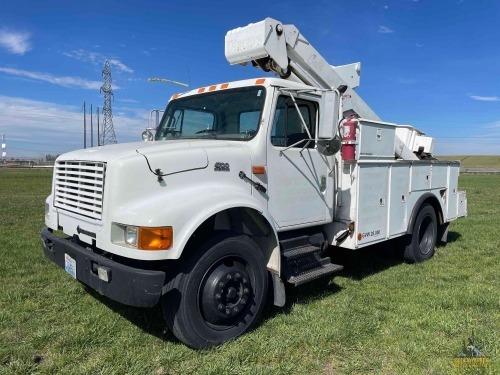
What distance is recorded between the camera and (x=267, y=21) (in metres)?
5.00

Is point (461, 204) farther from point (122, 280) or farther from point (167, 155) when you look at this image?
point (122, 280)

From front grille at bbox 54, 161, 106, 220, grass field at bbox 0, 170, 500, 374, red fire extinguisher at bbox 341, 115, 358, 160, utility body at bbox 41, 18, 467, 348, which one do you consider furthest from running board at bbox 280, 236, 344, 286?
front grille at bbox 54, 161, 106, 220

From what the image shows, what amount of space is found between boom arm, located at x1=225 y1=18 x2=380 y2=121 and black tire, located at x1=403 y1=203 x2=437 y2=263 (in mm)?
2181

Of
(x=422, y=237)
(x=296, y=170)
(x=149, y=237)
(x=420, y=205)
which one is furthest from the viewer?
(x=422, y=237)

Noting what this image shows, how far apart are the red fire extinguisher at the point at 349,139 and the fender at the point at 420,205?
1.89 m

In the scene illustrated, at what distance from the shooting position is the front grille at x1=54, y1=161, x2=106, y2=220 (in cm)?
366

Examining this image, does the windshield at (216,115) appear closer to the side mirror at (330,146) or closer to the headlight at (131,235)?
the side mirror at (330,146)

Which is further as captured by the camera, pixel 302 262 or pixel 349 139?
pixel 349 139

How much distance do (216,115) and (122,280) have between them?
2184mm

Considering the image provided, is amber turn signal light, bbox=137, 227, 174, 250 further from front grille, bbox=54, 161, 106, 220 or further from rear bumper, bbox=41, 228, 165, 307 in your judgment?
front grille, bbox=54, 161, 106, 220

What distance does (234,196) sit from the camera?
3838mm

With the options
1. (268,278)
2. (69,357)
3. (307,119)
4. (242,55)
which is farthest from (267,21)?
(69,357)

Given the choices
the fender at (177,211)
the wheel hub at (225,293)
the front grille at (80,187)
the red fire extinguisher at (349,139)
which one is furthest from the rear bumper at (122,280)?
the red fire extinguisher at (349,139)

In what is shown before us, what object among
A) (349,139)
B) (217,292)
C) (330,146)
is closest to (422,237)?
(349,139)
